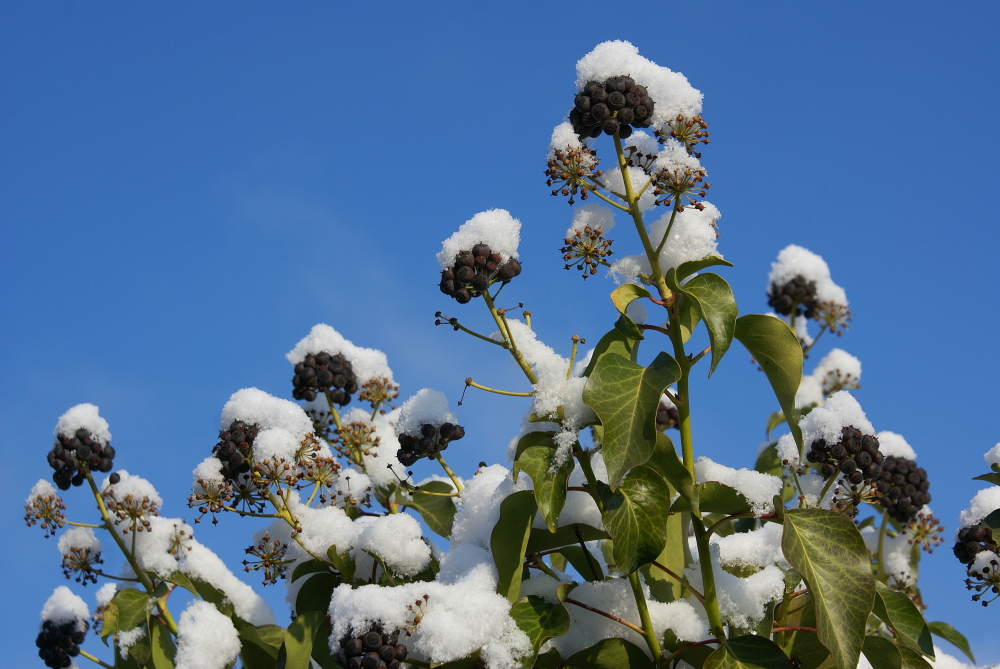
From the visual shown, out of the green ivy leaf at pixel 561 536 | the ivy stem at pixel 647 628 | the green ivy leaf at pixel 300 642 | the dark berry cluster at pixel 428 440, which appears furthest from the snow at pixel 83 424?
the ivy stem at pixel 647 628

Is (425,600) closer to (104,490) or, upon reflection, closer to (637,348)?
Answer: (637,348)

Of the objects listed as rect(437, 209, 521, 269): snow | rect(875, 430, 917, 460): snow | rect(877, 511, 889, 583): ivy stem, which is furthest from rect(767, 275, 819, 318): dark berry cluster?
rect(437, 209, 521, 269): snow

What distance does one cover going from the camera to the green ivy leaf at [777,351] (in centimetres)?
240

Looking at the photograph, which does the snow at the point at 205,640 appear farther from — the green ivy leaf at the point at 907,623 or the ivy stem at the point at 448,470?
the green ivy leaf at the point at 907,623

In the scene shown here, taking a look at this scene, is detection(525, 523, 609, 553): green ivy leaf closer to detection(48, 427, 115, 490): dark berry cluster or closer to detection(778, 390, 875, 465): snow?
detection(778, 390, 875, 465): snow

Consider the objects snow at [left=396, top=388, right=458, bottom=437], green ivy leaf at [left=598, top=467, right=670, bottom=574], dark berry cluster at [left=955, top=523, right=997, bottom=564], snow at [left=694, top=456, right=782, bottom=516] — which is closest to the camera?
green ivy leaf at [left=598, top=467, right=670, bottom=574]

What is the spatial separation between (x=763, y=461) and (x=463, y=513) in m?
2.17

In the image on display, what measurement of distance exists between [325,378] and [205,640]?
4.47 feet

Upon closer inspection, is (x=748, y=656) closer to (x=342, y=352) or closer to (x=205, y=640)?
(x=205, y=640)

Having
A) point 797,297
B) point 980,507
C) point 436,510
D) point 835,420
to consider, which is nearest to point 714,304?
point 835,420

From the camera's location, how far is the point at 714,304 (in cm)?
229

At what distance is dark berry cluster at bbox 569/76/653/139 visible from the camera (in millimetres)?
2568

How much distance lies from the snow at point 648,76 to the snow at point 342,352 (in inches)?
84.7

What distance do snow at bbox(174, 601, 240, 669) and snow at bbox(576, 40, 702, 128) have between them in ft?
7.67
